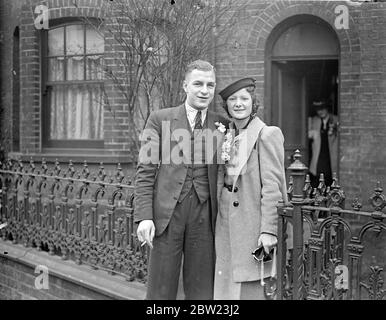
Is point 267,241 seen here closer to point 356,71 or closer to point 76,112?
point 356,71

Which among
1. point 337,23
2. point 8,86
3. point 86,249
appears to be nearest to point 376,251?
point 337,23

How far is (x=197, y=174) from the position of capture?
13.6 feet

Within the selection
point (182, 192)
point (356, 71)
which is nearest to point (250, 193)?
point (182, 192)

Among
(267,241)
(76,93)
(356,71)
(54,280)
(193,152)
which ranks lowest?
(54,280)

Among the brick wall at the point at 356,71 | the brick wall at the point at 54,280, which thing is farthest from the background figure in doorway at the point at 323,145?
the brick wall at the point at 54,280

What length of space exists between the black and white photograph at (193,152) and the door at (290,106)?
3 cm

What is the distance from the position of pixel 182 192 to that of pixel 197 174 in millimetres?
161

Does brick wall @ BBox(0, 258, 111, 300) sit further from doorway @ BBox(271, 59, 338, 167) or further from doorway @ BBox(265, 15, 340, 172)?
doorway @ BBox(271, 59, 338, 167)

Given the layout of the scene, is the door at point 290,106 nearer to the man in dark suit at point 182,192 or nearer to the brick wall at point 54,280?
the brick wall at point 54,280

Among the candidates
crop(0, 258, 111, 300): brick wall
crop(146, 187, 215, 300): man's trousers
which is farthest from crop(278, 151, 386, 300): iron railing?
crop(0, 258, 111, 300): brick wall

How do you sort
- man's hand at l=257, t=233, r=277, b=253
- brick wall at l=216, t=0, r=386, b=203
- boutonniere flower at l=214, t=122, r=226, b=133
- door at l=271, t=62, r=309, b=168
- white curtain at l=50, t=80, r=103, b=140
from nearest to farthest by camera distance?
1. man's hand at l=257, t=233, r=277, b=253
2. boutonniere flower at l=214, t=122, r=226, b=133
3. brick wall at l=216, t=0, r=386, b=203
4. door at l=271, t=62, r=309, b=168
5. white curtain at l=50, t=80, r=103, b=140

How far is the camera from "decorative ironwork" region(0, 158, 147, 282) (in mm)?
5711

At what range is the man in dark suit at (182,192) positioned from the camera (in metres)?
4.09

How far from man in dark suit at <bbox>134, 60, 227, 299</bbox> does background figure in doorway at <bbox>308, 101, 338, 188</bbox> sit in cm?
550
